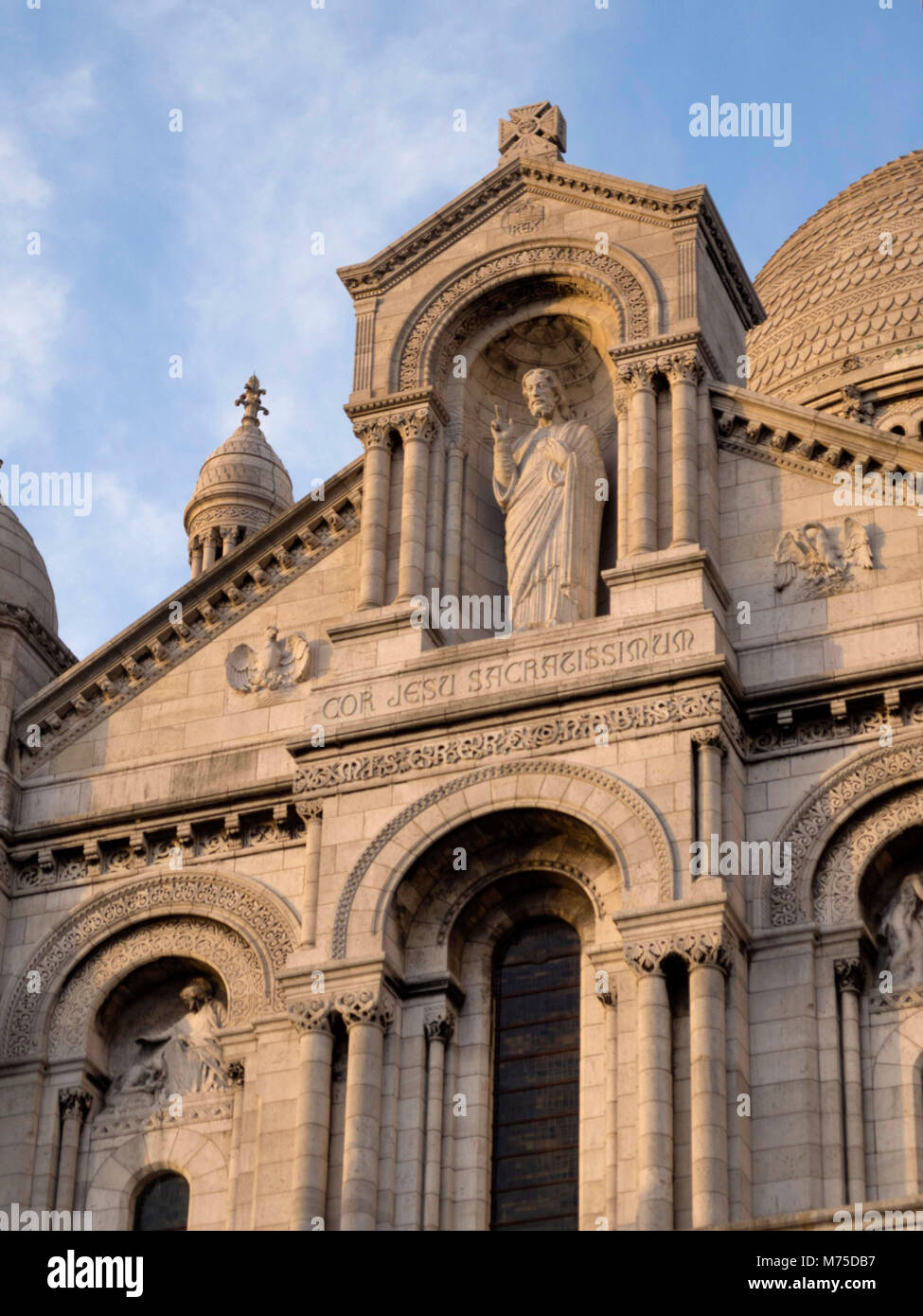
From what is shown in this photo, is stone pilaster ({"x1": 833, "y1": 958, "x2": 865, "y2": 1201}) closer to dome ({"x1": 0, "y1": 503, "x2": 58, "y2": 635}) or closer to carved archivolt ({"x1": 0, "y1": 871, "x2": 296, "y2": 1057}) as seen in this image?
carved archivolt ({"x1": 0, "y1": 871, "x2": 296, "y2": 1057})

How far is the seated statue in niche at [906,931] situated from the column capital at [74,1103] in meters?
9.44

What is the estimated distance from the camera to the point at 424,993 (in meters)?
33.1

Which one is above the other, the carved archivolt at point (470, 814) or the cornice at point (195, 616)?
the cornice at point (195, 616)

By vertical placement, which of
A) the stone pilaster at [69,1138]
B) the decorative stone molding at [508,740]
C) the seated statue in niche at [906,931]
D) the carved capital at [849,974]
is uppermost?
the decorative stone molding at [508,740]

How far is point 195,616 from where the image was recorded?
3791cm

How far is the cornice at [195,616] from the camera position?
37.7 m

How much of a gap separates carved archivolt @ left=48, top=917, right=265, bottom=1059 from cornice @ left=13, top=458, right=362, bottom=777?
10.6ft

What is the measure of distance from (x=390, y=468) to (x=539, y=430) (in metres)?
1.91

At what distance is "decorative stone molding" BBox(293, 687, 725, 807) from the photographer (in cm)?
3296

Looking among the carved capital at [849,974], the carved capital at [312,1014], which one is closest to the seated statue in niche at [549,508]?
the carved capital at [312,1014]

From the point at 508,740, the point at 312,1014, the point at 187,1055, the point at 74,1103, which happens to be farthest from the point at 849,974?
the point at 74,1103
